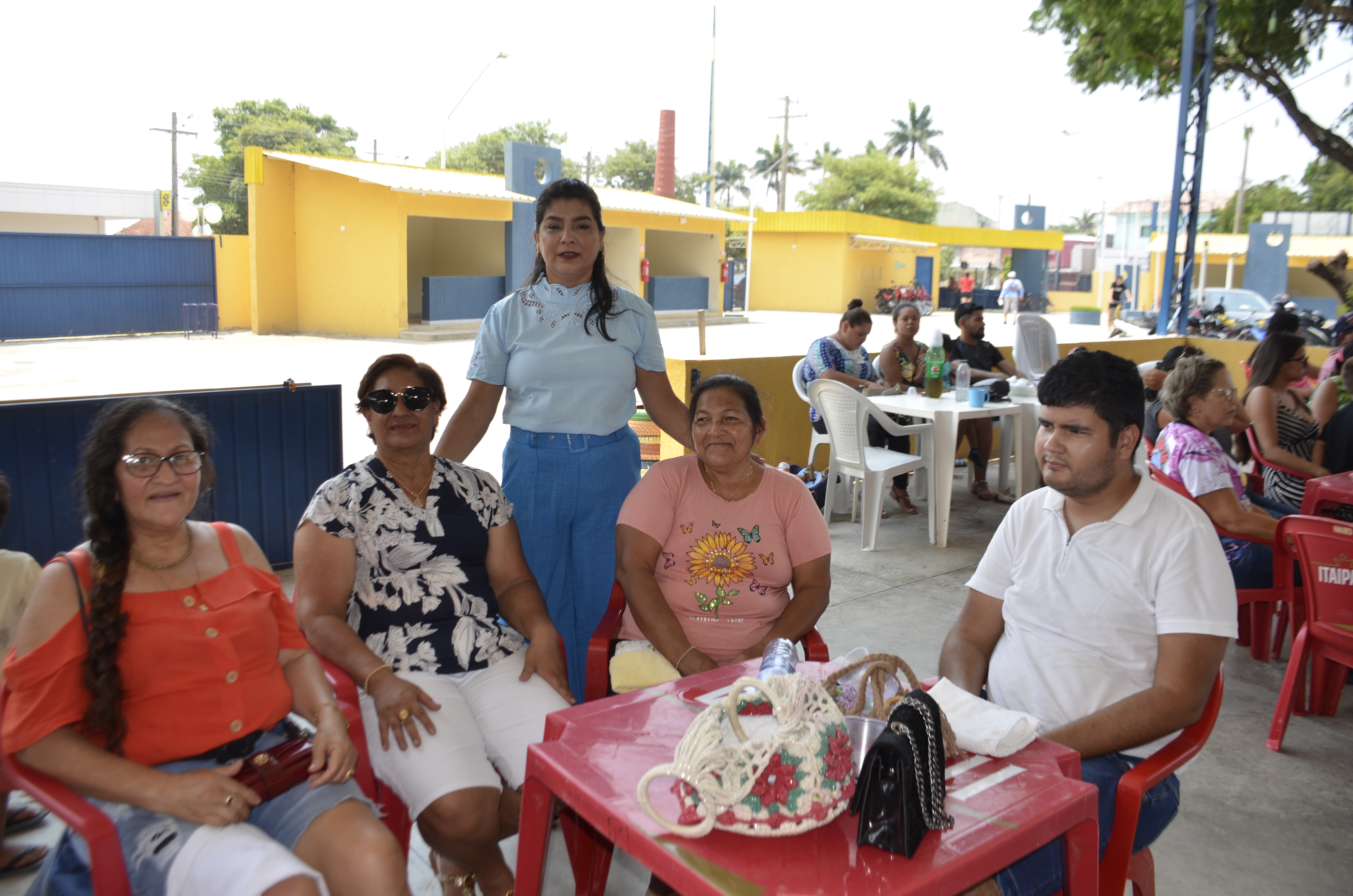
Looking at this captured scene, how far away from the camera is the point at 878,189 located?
48.4 m

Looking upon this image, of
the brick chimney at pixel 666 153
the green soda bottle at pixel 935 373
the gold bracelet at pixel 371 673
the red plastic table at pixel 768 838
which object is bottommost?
the gold bracelet at pixel 371 673

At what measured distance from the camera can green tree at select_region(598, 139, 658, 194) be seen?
1971 inches

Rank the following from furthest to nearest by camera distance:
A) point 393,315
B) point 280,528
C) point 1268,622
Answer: point 393,315
point 280,528
point 1268,622

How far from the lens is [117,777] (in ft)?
5.53

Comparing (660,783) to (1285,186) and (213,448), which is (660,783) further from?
(1285,186)

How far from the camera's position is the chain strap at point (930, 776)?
1.36m

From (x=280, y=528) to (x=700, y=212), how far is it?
22.5 meters

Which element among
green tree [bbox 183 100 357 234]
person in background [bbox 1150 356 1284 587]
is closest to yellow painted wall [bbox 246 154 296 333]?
person in background [bbox 1150 356 1284 587]

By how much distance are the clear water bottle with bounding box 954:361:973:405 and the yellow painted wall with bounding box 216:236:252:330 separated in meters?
18.0

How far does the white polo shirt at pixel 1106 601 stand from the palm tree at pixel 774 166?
57.0 meters

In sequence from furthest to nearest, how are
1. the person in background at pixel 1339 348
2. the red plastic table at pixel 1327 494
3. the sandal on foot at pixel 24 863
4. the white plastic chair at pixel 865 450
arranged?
the person in background at pixel 1339 348
the white plastic chair at pixel 865 450
the red plastic table at pixel 1327 494
the sandal on foot at pixel 24 863

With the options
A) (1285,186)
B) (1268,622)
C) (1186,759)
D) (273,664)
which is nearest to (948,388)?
(1268,622)

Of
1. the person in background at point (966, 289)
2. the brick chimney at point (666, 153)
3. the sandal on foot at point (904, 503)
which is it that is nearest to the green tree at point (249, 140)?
the brick chimney at point (666, 153)

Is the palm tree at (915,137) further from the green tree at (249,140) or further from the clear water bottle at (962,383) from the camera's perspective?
the clear water bottle at (962,383)
